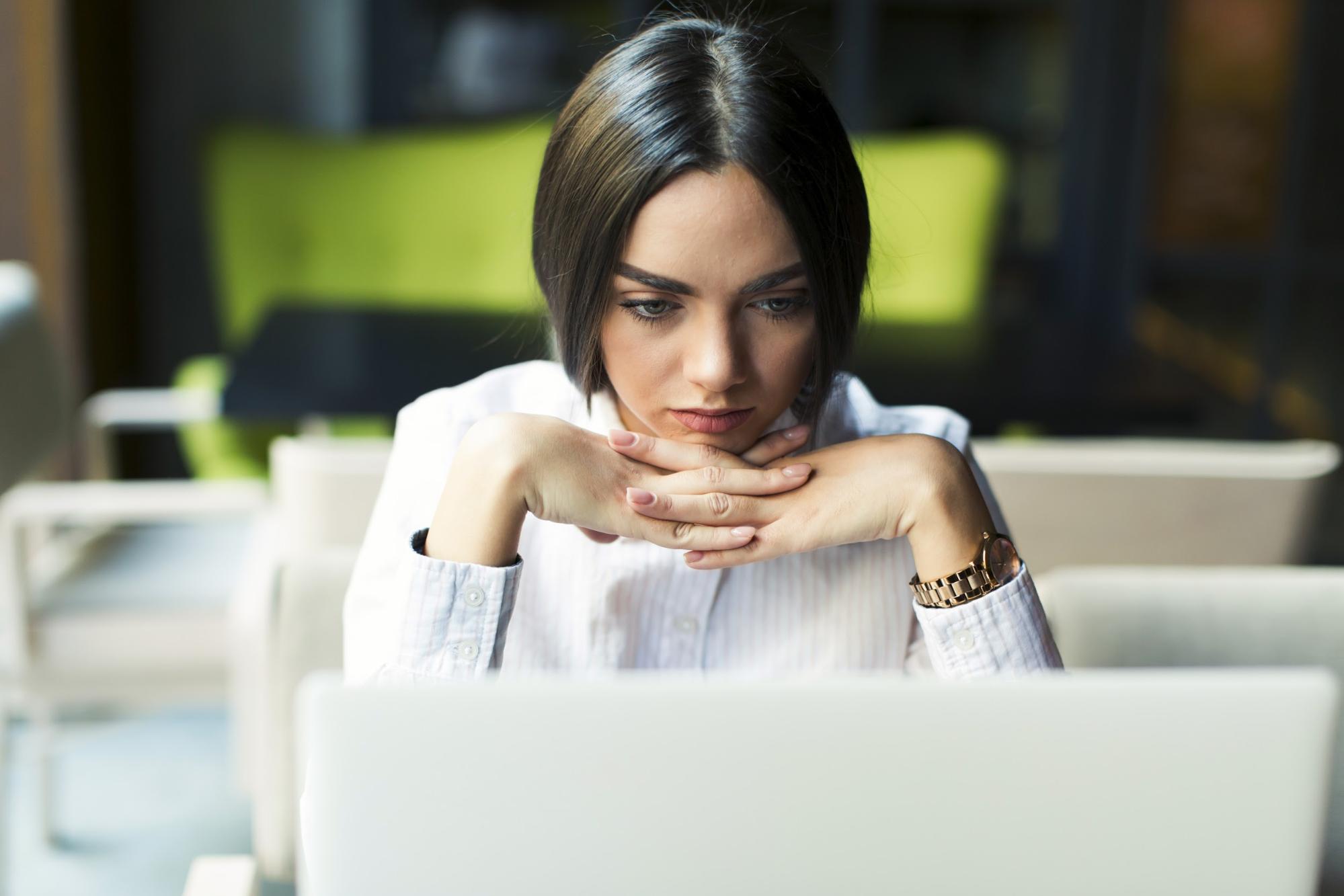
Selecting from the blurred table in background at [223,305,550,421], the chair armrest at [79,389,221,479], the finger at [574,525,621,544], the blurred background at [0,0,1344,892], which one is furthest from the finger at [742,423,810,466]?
the blurred background at [0,0,1344,892]

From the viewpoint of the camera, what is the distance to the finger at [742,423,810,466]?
0.92 metres

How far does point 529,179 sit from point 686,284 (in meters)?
2.54

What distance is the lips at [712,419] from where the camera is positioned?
88cm

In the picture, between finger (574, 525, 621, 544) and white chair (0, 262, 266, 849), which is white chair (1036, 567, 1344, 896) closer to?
finger (574, 525, 621, 544)

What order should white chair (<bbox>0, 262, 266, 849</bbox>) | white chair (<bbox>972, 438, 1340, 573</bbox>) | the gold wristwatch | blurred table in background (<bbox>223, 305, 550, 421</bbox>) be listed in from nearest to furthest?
the gold wristwatch, white chair (<bbox>972, 438, 1340, 573</bbox>), white chair (<bbox>0, 262, 266, 849</bbox>), blurred table in background (<bbox>223, 305, 550, 421</bbox>)

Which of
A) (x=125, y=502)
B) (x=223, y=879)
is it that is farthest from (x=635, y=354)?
(x=125, y=502)

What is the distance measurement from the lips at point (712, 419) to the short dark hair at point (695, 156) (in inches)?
2.3

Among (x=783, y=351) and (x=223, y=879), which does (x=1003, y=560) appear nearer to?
(x=783, y=351)

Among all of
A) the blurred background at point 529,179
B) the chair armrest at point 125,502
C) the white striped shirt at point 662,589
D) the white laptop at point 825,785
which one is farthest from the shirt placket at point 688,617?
the blurred background at point 529,179

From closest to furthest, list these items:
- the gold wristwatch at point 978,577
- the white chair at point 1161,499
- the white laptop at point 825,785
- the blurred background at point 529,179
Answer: the white laptop at point 825,785
the gold wristwatch at point 978,577
the white chair at point 1161,499
the blurred background at point 529,179

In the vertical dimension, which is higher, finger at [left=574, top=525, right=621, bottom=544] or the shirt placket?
finger at [left=574, top=525, right=621, bottom=544]

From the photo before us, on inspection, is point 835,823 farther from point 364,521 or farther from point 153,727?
point 153,727

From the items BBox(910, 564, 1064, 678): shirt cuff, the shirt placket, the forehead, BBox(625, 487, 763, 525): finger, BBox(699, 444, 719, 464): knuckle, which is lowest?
the shirt placket

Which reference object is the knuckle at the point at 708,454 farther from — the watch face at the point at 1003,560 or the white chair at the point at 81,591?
the white chair at the point at 81,591
